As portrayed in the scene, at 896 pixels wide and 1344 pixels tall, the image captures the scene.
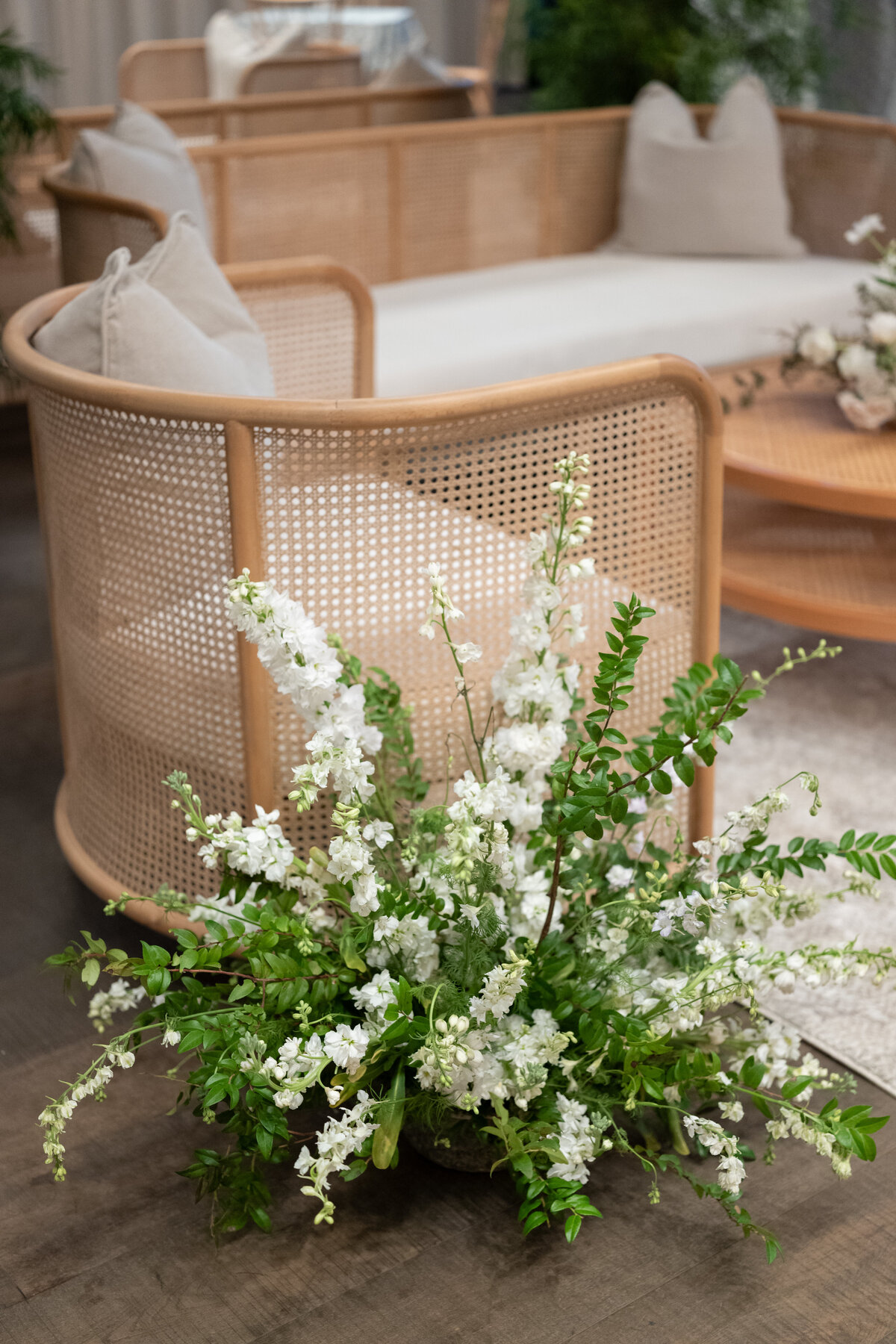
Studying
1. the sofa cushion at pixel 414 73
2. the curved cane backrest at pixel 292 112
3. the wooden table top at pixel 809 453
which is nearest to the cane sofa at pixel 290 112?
the curved cane backrest at pixel 292 112

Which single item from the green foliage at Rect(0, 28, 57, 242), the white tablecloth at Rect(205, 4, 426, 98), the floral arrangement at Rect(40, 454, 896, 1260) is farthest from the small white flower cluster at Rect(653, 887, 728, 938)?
the white tablecloth at Rect(205, 4, 426, 98)

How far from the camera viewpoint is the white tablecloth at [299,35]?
19.7 feet

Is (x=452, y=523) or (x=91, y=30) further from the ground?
(x=91, y=30)

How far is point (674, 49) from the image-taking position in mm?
5145

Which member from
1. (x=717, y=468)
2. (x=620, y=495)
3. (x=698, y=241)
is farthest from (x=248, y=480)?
(x=698, y=241)

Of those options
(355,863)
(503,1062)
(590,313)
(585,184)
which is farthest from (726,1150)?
(585,184)

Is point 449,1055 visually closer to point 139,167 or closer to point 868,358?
point 868,358

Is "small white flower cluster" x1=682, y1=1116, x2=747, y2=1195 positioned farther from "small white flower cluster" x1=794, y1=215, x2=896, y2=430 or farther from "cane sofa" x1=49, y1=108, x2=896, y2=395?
"cane sofa" x1=49, y1=108, x2=896, y2=395

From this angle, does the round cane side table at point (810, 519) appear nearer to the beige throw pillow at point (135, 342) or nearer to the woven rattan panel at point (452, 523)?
the woven rattan panel at point (452, 523)

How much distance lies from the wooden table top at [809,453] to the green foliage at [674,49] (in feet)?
7.40

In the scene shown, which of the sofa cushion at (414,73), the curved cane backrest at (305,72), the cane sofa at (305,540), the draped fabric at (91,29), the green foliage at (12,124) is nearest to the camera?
the cane sofa at (305,540)

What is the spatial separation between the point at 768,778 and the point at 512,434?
A: 100 cm

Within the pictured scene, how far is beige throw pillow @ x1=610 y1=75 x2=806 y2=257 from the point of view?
4.46 metres

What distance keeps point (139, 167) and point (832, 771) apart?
1945 mm
